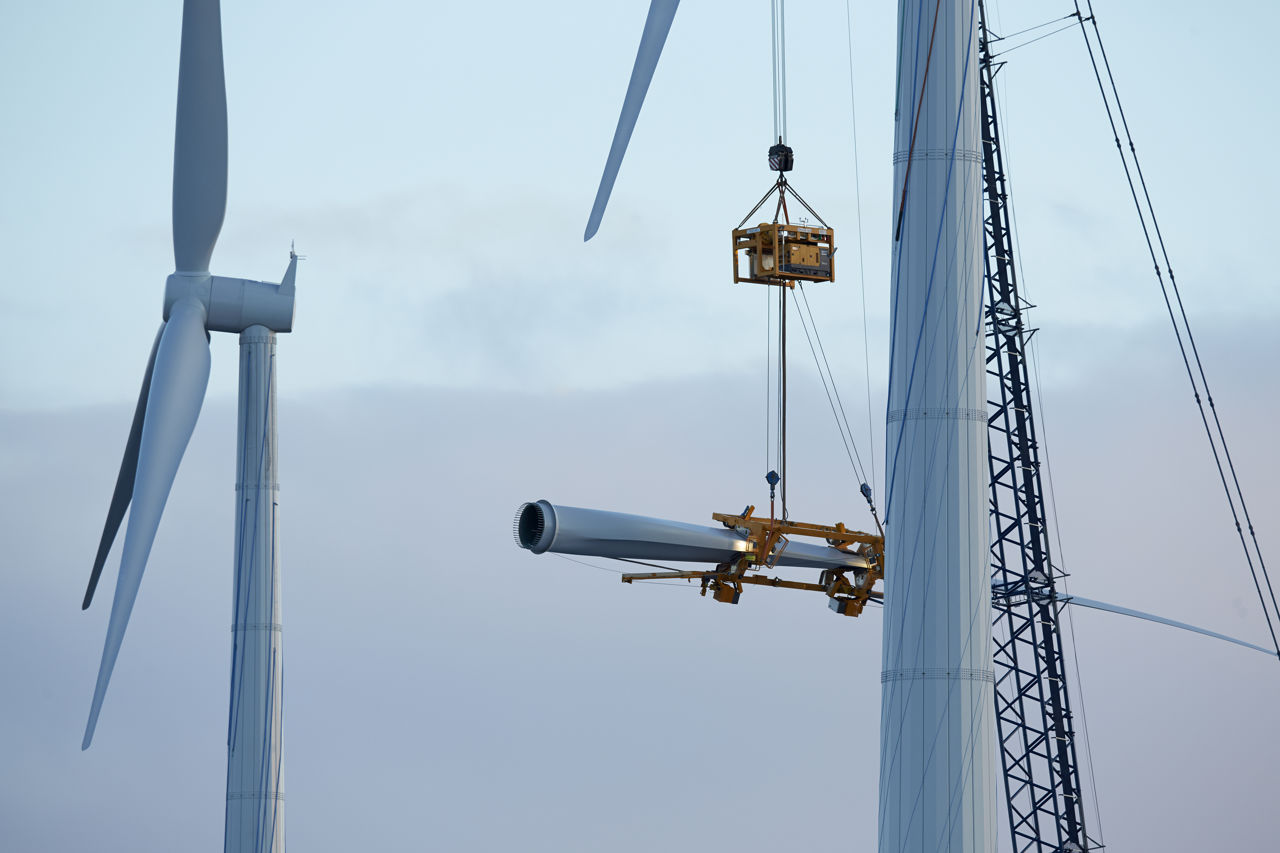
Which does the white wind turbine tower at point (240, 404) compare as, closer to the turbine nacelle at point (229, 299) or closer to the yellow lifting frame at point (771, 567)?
the turbine nacelle at point (229, 299)

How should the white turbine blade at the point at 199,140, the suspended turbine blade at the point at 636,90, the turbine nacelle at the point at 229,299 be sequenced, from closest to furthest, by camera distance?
the suspended turbine blade at the point at 636,90 → the white turbine blade at the point at 199,140 → the turbine nacelle at the point at 229,299

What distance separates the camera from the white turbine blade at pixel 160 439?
4022 centimetres

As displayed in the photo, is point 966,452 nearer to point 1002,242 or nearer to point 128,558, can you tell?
point 128,558

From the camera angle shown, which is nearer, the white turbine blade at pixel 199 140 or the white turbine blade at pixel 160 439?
the white turbine blade at pixel 160 439

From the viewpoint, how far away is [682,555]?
54531mm

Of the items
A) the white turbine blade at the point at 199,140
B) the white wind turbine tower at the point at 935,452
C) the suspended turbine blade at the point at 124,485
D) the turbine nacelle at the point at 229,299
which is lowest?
the white wind turbine tower at the point at 935,452

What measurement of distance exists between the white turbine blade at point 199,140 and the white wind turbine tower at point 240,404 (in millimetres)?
37

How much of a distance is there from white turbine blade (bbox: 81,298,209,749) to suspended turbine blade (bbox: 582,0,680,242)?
1768 centimetres

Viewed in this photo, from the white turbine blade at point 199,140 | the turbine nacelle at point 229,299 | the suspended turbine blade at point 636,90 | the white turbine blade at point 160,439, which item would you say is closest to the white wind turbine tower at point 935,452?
the suspended turbine blade at point 636,90

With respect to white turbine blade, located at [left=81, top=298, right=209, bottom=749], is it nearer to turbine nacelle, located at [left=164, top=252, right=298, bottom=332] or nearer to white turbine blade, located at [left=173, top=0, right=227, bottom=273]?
turbine nacelle, located at [left=164, top=252, right=298, bottom=332]

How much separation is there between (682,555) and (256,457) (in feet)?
42.9

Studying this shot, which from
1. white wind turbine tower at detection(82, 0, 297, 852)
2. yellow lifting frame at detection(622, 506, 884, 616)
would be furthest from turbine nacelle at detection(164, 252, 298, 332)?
yellow lifting frame at detection(622, 506, 884, 616)

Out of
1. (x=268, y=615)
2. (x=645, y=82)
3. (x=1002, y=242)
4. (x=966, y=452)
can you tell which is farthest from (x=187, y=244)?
(x=1002, y=242)

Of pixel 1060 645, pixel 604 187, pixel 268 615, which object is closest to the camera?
pixel 604 187
